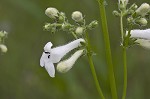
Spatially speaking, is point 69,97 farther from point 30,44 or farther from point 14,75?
point 30,44

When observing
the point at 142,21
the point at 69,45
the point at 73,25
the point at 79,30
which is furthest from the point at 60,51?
the point at 142,21

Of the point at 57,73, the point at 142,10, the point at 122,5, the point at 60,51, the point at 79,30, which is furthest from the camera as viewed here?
the point at 57,73

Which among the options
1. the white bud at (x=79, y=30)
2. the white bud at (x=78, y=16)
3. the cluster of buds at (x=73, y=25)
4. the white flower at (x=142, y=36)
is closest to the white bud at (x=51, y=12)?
the cluster of buds at (x=73, y=25)

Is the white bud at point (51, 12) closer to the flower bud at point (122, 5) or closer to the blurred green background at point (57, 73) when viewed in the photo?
the flower bud at point (122, 5)

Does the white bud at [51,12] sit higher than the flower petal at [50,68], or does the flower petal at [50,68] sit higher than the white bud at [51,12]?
the white bud at [51,12]

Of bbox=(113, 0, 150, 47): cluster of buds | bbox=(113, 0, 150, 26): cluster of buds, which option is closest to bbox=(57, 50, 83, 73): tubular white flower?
bbox=(113, 0, 150, 47): cluster of buds

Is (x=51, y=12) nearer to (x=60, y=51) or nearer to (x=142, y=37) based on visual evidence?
(x=60, y=51)

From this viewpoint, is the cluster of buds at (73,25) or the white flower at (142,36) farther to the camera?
the white flower at (142,36)

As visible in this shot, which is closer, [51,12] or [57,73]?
[51,12]
